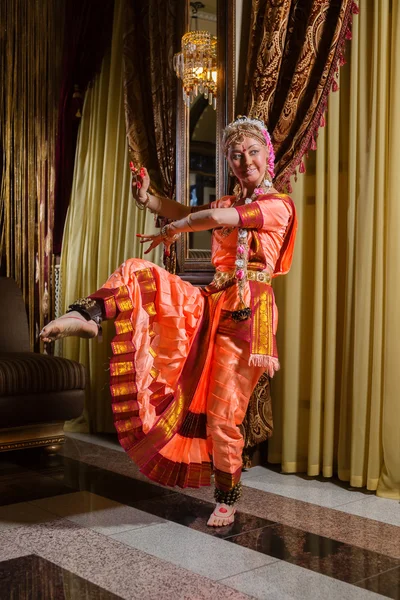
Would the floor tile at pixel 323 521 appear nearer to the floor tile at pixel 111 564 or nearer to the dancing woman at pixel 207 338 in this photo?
the dancing woman at pixel 207 338

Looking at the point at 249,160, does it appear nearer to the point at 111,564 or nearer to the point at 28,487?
the point at 111,564

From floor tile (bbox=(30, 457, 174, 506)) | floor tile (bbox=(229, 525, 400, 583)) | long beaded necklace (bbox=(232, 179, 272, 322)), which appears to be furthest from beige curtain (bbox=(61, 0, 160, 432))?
floor tile (bbox=(229, 525, 400, 583))

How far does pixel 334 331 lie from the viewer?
320 centimetres

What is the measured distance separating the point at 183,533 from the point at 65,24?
3438mm

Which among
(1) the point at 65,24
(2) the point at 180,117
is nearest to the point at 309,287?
(2) the point at 180,117

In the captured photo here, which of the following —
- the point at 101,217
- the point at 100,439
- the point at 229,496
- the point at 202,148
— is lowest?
the point at 100,439

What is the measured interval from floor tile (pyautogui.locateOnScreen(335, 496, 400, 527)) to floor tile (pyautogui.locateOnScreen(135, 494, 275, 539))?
1.25 ft

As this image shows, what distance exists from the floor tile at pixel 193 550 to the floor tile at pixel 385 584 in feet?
1.01

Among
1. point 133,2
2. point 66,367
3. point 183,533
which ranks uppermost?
point 133,2

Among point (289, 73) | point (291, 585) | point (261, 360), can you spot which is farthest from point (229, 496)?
point (289, 73)

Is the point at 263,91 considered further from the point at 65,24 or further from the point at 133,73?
the point at 65,24

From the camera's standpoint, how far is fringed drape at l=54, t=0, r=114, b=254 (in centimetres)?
443

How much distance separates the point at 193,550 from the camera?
2270 millimetres

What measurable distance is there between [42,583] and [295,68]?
2.29 meters
